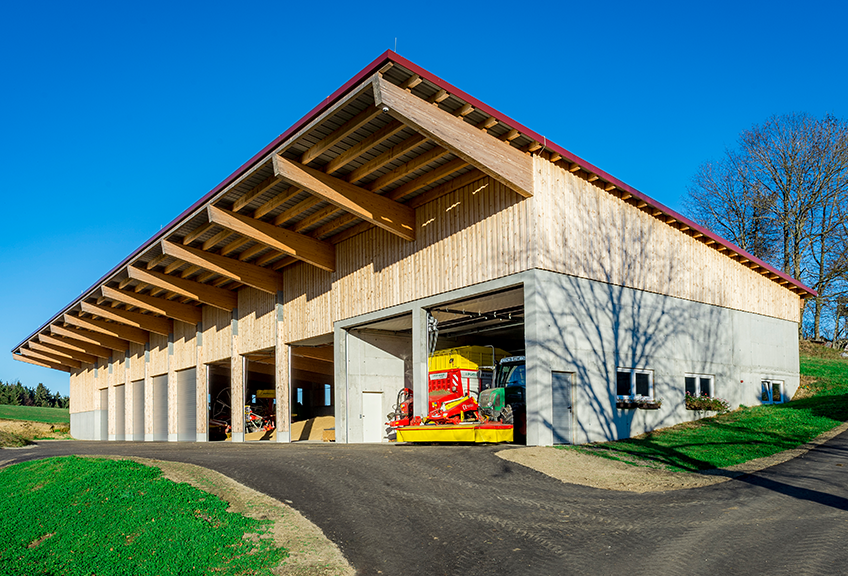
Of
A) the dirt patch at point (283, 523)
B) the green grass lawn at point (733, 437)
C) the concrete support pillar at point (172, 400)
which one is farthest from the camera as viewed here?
the concrete support pillar at point (172, 400)

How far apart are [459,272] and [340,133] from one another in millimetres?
5519

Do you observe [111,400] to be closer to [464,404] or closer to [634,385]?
[464,404]

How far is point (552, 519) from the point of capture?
32.6 ft

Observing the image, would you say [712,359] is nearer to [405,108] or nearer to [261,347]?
[405,108]

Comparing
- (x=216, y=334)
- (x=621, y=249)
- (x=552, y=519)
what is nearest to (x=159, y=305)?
(x=216, y=334)

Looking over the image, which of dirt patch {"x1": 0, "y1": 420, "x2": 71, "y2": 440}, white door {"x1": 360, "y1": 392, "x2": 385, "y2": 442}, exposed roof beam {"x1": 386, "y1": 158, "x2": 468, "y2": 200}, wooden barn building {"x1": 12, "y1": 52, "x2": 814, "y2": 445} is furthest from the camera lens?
dirt patch {"x1": 0, "y1": 420, "x2": 71, "y2": 440}

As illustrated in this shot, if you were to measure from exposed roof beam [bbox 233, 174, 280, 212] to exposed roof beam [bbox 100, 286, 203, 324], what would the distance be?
48.0 ft

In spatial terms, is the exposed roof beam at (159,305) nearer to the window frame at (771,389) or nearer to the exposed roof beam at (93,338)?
the exposed roof beam at (93,338)

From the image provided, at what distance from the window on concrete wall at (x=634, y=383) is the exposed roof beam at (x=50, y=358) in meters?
50.4

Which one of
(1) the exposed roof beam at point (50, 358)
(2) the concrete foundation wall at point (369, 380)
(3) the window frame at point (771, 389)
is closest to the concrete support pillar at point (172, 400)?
(2) the concrete foundation wall at point (369, 380)

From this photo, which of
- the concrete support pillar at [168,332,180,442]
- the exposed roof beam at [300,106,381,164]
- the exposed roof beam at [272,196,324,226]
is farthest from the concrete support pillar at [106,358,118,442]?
the exposed roof beam at [300,106,381,164]

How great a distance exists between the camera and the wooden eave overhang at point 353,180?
16125 mm

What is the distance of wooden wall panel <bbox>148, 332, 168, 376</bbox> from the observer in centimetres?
4097

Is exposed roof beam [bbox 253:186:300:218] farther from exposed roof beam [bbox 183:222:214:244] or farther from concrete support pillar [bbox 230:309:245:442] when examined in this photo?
concrete support pillar [bbox 230:309:245:442]
